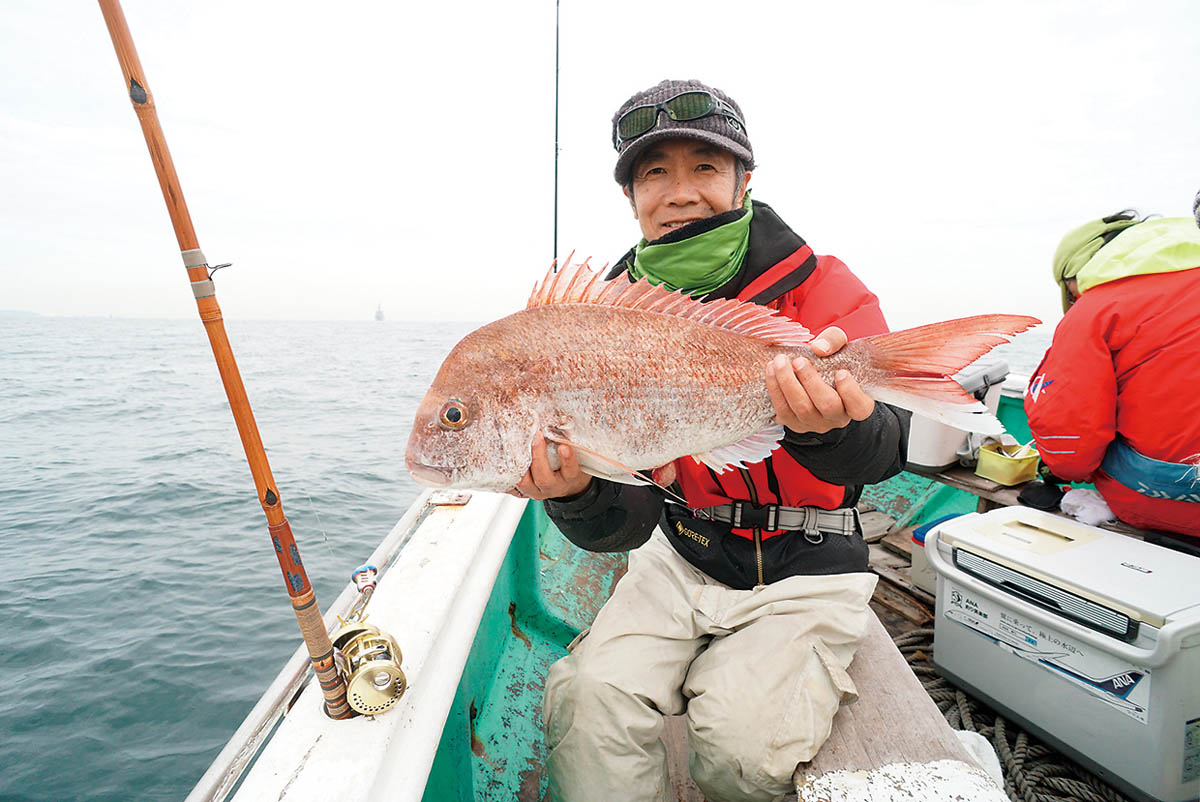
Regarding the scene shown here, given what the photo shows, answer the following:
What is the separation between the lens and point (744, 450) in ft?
6.22

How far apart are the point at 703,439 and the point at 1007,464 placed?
3.40m

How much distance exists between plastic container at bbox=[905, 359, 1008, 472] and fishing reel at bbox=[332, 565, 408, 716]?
12.4ft

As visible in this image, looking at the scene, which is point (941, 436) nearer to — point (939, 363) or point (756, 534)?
point (756, 534)

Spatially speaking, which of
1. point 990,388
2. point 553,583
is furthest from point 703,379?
point 990,388

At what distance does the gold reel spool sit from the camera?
1561 mm

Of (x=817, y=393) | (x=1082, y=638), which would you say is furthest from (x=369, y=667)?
(x=1082, y=638)

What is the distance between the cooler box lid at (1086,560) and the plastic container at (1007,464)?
1323mm

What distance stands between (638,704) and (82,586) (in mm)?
7089

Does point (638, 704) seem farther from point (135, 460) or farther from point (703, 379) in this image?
point (135, 460)

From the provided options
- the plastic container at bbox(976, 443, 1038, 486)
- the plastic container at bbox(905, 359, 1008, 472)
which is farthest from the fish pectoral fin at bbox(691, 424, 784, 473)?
the plastic container at bbox(976, 443, 1038, 486)

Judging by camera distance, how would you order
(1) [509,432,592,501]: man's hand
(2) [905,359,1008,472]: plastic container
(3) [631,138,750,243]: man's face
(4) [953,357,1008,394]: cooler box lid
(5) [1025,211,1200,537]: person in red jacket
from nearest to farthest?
(1) [509,432,592,501]: man's hand < (3) [631,138,750,243]: man's face < (5) [1025,211,1200,537]: person in red jacket < (2) [905,359,1008,472]: plastic container < (4) [953,357,1008,394]: cooler box lid

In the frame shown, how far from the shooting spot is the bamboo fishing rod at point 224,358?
1.46 meters

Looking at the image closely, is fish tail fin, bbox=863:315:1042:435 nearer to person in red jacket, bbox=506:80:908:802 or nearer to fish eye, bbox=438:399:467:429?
person in red jacket, bbox=506:80:908:802

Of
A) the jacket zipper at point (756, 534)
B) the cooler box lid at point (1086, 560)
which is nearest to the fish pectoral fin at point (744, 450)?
the jacket zipper at point (756, 534)
